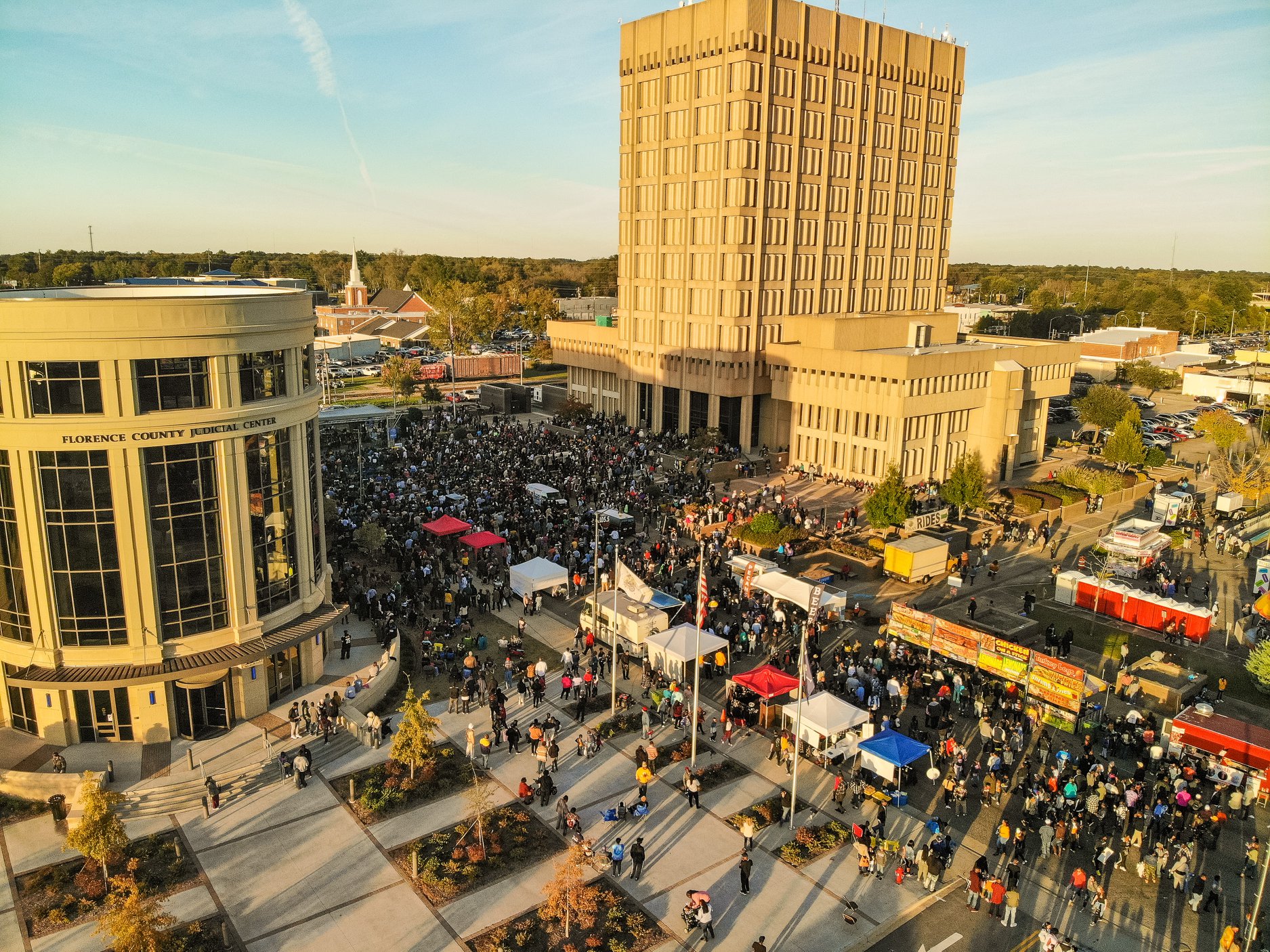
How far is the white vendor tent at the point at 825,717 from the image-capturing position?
24531 mm

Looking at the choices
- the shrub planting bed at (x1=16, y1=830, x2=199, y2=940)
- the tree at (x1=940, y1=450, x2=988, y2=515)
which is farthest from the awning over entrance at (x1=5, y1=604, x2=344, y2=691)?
the tree at (x1=940, y1=450, x2=988, y2=515)

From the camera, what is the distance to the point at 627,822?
22.5m

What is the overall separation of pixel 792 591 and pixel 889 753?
37.7 ft

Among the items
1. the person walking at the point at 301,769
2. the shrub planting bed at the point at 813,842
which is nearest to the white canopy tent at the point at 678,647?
the shrub planting bed at the point at 813,842

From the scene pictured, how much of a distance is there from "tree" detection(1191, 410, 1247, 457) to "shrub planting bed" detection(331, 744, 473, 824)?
61372mm

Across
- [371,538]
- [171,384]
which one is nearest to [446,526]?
[371,538]

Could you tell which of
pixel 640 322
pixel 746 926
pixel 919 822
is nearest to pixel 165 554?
pixel 746 926

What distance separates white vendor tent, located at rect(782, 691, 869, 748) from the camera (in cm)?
2453

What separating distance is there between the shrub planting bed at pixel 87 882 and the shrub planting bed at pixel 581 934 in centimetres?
758

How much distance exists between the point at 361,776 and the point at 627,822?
7670 mm

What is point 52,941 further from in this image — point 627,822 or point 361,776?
point 627,822

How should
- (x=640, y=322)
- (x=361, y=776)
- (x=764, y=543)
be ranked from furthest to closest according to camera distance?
(x=640, y=322) < (x=764, y=543) < (x=361, y=776)

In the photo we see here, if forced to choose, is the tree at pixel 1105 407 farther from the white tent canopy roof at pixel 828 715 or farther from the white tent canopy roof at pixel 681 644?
the white tent canopy roof at pixel 828 715

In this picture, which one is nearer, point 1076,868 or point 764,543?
point 1076,868
